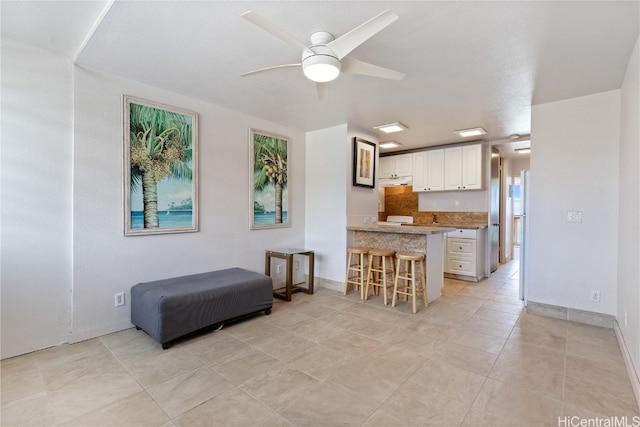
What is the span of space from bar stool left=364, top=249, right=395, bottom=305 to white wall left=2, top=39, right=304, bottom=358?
2.28 metres

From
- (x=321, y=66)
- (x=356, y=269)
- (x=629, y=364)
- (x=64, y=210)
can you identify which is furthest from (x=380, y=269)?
(x=64, y=210)

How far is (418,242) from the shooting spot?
3.81 m

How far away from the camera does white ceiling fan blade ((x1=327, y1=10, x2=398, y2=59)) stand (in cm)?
154

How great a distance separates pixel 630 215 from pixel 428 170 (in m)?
3.55

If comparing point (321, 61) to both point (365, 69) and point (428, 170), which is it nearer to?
point (365, 69)

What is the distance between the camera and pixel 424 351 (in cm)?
249

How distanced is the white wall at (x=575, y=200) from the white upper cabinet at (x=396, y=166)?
268cm

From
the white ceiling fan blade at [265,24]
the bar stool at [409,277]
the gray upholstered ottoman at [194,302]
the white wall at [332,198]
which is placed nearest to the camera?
the white ceiling fan blade at [265,24]

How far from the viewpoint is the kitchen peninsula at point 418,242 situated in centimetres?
371

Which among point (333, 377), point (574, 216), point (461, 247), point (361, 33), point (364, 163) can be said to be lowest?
point (333, 377)

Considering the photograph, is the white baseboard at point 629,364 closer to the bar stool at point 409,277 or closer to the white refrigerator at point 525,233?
the white refrigerator at point 525,233

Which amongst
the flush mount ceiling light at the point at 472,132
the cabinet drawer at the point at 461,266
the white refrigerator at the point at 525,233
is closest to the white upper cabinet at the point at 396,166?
the flush mount ceiling light at the point at 472,132

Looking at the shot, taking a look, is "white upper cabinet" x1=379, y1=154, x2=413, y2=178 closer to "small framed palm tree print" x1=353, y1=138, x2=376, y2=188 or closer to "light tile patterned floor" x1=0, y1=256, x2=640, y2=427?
"small framed palm tree print" x1=353, y1=138, x2=376, y2=188

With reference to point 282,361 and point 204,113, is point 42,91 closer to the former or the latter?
point 204,113
